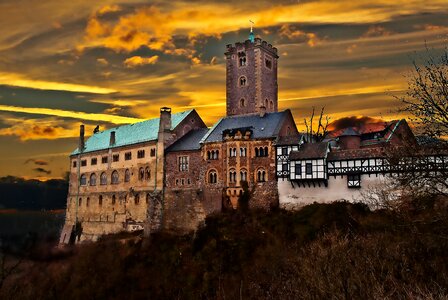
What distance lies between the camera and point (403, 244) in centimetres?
3406

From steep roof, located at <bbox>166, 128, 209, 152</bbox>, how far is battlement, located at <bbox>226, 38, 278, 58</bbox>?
40.8 ft

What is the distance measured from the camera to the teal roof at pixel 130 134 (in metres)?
70.4

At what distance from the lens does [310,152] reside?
181 feet

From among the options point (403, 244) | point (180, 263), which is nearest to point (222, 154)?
point (180, 263)

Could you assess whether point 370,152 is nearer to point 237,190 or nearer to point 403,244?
point 237,190

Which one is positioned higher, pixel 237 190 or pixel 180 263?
pixel 237 190

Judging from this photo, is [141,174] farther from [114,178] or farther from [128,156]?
[114,178]

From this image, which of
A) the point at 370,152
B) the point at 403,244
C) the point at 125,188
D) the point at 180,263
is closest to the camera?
the point at 403,244

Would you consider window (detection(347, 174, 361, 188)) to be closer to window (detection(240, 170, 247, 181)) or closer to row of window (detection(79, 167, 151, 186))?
window (detection(240, 170, 247, 181))

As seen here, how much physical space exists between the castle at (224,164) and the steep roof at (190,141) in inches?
7.2

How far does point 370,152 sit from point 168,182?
1003 inches

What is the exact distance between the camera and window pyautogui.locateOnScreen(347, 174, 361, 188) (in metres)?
52.3

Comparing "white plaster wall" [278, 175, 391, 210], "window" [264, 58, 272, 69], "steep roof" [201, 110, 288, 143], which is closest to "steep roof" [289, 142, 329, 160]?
"white plaster wall" [278, 175, 391, 210]

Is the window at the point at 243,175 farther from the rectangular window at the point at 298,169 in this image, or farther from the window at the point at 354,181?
the window at the point at 354,181
